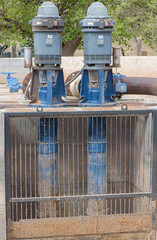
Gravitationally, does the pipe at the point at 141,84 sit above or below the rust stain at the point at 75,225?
above

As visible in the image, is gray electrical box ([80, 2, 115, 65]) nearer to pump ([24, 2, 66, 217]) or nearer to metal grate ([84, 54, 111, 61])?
metal grate ([84, 54, 111, 61])

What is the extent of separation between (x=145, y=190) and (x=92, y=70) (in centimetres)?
184

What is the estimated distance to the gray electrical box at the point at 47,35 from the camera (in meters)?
6.36

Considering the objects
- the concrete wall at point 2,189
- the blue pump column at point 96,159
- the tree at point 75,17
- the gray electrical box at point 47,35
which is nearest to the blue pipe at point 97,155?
the blue pump column at point 96,159

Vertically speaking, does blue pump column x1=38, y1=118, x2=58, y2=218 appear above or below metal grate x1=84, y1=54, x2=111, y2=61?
below

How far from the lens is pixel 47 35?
6383 millimetres

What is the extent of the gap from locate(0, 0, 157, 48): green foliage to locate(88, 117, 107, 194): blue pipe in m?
11.7

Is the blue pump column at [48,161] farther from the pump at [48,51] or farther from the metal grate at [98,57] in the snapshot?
the metal grate at [98,57]

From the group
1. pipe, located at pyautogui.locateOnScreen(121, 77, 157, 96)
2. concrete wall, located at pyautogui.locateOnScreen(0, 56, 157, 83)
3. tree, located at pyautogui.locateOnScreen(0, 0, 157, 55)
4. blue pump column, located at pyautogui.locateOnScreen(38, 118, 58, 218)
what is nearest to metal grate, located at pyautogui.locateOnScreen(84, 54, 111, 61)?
blue pump column, located at pyautogui.locateOnScreen(38, 118, 58, 218)

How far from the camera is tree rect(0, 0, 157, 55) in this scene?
17.7m

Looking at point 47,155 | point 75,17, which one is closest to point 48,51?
point 47,155

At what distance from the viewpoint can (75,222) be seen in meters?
5.86

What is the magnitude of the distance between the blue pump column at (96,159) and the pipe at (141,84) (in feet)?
9.98

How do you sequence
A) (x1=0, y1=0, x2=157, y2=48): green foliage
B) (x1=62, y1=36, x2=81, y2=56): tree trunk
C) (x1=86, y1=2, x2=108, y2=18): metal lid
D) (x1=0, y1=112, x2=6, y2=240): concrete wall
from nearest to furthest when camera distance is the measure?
(x1=0, y1=112, x2=6, y2=240): concrete wall → (x1=86, y1=2, x2=108, y2=18): metal lid → (x1=0, y1=0, x2=157, y2=48): green foliage → (x1=62, y1=36, x2=81, y2=56): tree trunk
